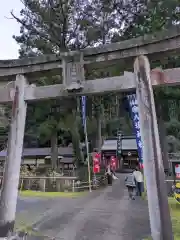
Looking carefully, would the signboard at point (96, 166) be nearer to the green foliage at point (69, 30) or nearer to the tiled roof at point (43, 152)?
the green foliage at point (69, 30)

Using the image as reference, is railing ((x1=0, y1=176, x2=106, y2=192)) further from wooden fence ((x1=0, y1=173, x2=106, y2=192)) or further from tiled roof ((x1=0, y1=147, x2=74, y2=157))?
tiled roof ((x1=0, y1=147, x2=74, y2=157))

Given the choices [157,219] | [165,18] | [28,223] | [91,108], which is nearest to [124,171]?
[91,108]

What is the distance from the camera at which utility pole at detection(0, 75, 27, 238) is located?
576 cm

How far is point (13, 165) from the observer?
20.0 ft

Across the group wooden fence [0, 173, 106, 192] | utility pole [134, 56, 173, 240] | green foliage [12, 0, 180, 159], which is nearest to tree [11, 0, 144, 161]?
green foliage [12, 0, 180, 159]

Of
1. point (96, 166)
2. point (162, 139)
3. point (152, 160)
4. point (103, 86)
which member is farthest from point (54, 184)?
point (152, 160)

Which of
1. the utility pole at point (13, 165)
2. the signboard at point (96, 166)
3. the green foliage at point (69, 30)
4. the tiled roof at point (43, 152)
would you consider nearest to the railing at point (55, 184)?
the signboard at point (96, 166)

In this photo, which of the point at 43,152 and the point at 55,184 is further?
the point at 43,152

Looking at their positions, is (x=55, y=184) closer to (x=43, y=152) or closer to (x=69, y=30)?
(x=69, y=30)

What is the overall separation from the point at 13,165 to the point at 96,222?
319 cm

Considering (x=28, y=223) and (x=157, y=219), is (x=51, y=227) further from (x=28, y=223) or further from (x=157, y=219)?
(x=157, y=219)

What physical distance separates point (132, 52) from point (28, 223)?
6.05 meters

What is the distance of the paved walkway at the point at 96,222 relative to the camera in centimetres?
591

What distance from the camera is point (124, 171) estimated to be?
27.6m
